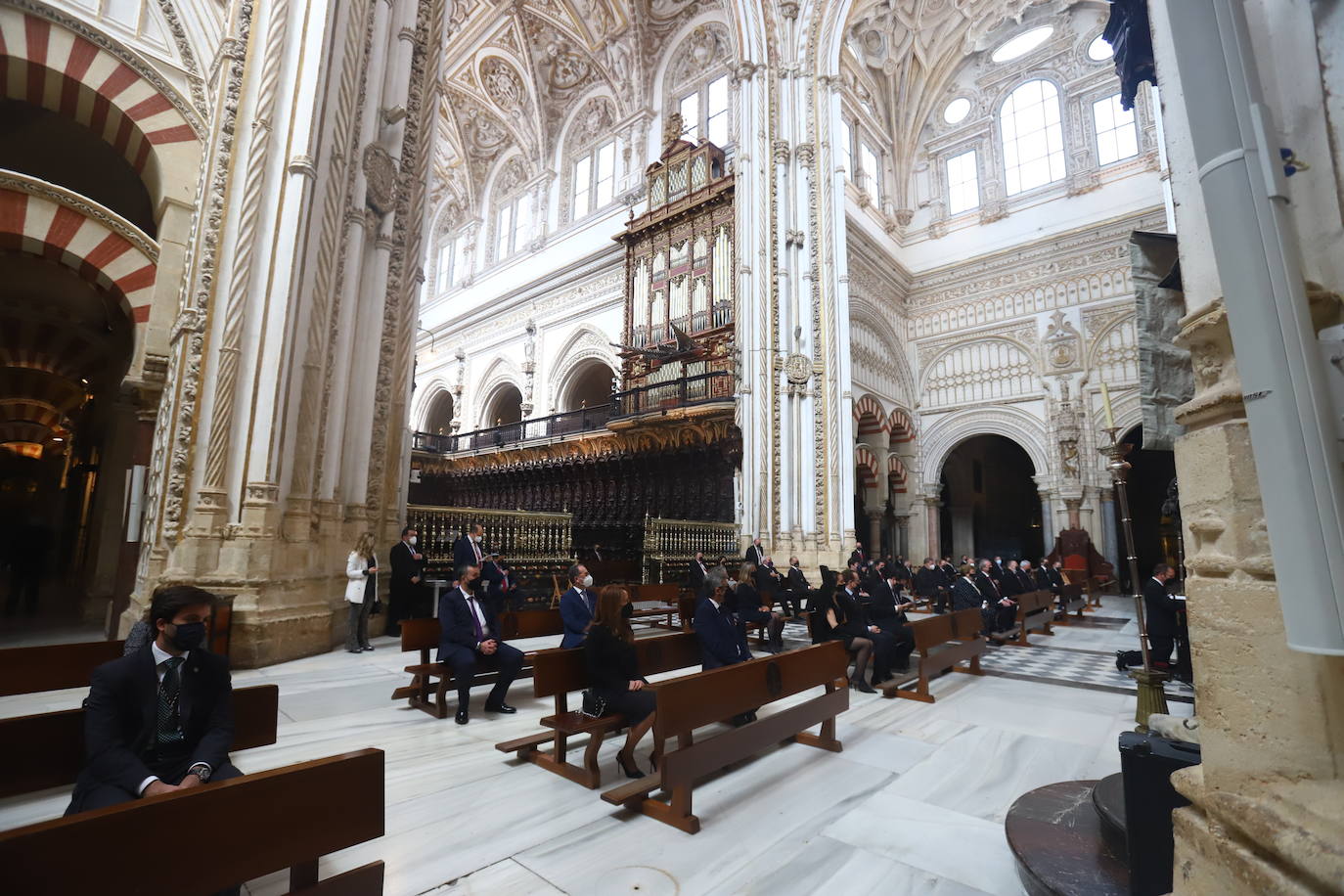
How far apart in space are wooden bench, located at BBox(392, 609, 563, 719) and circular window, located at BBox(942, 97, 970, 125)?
21.1 metres

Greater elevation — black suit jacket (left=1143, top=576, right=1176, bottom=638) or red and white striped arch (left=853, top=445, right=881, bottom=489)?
red and white striped arch (left=853, top=445, right=881, bottom=489)

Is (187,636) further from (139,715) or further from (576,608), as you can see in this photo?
(576,608)

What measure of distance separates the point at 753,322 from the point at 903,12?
12.5 m

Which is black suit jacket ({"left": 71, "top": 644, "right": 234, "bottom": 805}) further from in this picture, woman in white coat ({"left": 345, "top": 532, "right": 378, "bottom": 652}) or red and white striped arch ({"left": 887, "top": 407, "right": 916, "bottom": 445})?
red and white striped arch ({"left": 887, "top": 407, "right": 916, "bottom": 445})

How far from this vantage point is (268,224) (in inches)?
228

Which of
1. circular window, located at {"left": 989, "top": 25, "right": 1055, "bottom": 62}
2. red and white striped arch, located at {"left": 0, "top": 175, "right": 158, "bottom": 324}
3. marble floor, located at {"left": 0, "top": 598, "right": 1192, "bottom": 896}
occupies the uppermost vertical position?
circular window, located at {"left": 989, "top": 25, "right": 1055, "bottom": 62}

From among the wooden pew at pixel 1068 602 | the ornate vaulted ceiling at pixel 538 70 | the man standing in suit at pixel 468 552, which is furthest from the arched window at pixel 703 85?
the man standing in suit at pixel 468 552

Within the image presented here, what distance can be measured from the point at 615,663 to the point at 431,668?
1528 millimetres

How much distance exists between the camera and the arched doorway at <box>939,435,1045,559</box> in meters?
20.6

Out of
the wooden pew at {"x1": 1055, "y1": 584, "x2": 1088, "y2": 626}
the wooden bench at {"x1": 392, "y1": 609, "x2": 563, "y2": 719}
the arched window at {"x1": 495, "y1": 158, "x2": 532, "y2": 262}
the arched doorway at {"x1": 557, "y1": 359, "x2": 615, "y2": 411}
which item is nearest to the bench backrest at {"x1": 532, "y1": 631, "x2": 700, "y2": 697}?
the wooden bench at {"x1": 392, "y1": 609, "x2": 563, "y2": 719}

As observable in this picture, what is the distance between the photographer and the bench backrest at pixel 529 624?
498 centimetres

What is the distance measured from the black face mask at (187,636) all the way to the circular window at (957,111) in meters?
22.9

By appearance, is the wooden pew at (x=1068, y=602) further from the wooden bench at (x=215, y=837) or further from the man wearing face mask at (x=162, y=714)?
the man wearing face mask at (x=162, y=714)

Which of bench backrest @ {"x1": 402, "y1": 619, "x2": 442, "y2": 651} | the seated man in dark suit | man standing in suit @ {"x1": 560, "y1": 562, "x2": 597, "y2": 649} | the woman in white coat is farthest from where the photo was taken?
the woman in white coat
